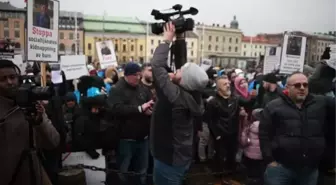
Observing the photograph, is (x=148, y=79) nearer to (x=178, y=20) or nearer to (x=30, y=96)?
(x=178, y=20)

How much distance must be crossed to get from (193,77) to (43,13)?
2.55 metres

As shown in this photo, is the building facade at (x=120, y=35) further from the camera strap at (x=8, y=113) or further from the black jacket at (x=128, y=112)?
the camera strap at (x=8, y=113)

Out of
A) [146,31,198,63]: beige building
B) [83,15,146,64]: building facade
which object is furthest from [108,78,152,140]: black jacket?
[146,31,198,63]: beige building

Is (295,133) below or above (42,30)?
below

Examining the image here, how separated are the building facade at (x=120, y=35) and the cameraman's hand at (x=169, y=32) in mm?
92695

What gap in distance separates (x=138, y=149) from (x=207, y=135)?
1.88 metres

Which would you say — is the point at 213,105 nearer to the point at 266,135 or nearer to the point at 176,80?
the point at 266,135

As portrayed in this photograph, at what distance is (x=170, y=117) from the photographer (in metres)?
2.85

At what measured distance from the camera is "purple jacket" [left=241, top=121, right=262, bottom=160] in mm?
5234

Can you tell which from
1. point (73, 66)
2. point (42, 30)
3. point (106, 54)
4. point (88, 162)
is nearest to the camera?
point (42, 30)

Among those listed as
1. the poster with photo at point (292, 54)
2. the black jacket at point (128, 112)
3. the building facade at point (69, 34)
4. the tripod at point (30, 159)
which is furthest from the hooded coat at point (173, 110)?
the building facade at point (69, 34)

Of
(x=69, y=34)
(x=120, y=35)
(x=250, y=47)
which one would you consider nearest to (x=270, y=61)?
(x=69, y=34)

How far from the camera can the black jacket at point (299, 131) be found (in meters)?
3.22

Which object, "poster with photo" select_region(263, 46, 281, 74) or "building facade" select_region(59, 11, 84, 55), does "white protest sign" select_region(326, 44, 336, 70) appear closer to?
"poster with photo" select_region(263, 46, 281, 74)
